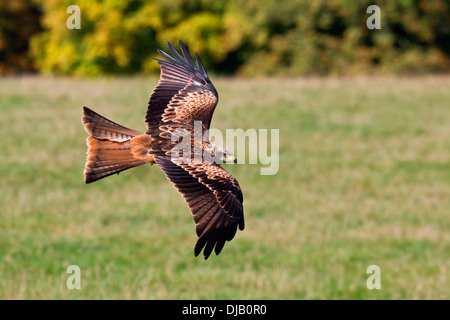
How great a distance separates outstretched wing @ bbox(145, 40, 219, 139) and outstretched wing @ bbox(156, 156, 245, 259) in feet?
0.63

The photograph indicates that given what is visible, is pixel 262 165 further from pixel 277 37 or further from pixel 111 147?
pixel 277 37

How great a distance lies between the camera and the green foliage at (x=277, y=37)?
106ft

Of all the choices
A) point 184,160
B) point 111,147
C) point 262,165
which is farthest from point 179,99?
point 262,165

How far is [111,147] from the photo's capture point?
3.02 meters

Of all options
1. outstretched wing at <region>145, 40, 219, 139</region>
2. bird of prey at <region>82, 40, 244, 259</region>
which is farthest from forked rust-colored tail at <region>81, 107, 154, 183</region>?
outstretched wing at <region>145, 40, 219, 139</region>

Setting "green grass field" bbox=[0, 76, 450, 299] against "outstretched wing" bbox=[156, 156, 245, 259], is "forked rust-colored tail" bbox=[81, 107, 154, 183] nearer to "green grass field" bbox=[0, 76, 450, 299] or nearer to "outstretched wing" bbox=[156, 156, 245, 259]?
"outstretched wing" bbox=[156, 156, 245, 259]

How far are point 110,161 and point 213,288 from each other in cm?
593

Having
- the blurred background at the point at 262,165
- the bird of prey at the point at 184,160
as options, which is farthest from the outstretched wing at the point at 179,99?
the blurred background at the point at 262,165

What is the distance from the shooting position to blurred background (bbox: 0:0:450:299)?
9.30m

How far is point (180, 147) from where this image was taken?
2.88 m

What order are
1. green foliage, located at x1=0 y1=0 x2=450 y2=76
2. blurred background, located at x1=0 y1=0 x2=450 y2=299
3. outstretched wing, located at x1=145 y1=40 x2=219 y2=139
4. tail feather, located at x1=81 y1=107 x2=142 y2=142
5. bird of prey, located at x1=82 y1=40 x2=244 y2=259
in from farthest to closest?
green foliage, located at x1=0 y1=0 x2=450 y2=76
blurred background, located at x1=0 y1=0 x2=450 y2=299
outstretched wing, located at x1=145 y1=40 x2=219 y2=139
tail feather, located at x1=81 y1=107 x2=142 y2=142
bird of prey, located at x1=82 y1=40 x2=244 y2=259

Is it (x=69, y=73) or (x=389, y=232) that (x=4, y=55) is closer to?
(x=69, y=73)

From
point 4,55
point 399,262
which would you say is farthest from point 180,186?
point 4,55

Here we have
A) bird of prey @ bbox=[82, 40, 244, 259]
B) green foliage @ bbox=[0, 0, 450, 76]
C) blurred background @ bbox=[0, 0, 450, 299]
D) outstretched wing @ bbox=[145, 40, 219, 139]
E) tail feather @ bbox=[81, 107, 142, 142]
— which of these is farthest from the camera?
green foliage @ bbox=[0, 0, 450, 76]
